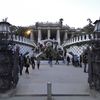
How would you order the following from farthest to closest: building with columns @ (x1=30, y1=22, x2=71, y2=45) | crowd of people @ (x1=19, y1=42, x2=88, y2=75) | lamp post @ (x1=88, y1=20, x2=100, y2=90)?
building with columns @ (x1=30, y1=22, x2=71, y2=45) < crowd of people @ (x1=19, y1=42, x2=88, y2=75) < lamp post @ (x1=88, y1=20, x2=100, y2=90)

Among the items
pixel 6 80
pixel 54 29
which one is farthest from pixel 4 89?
pixel 54 29

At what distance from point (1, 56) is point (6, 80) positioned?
51.8 inches

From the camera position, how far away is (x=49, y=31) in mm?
136375

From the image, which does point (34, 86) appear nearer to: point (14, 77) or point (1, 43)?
point (14, 77)

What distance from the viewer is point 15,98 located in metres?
18.0

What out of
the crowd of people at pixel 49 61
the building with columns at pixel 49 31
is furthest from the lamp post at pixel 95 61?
the building with columns at pixel 49 31

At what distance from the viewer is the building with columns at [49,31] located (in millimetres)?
134125

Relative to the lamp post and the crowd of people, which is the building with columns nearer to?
the crowd of people

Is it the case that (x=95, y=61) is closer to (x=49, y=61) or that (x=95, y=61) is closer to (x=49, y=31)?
(x=49, y=61)

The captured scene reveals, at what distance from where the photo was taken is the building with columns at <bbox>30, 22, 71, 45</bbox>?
134 meters

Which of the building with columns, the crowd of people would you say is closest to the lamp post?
the crowd of people

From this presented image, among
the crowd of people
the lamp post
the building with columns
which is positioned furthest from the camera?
the building with columns

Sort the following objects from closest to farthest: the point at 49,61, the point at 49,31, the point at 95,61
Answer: the point at 95,61
the point at 49,61
the point at 49,31

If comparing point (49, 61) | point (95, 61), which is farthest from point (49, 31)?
point (95, 61)
